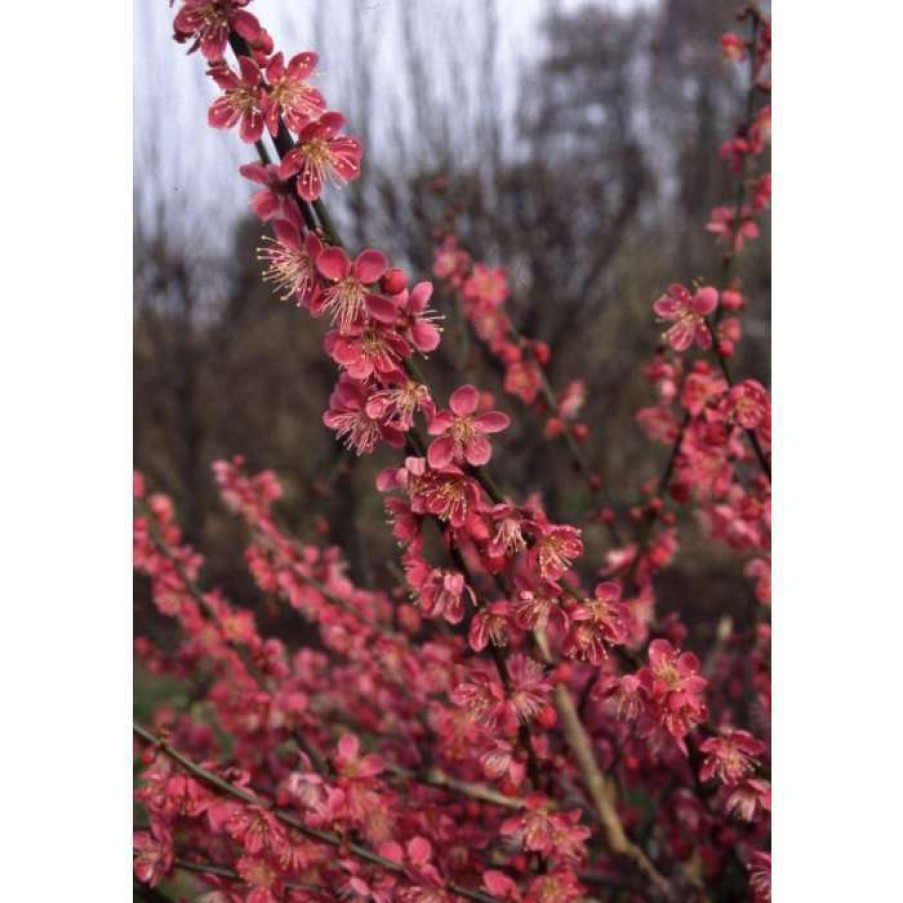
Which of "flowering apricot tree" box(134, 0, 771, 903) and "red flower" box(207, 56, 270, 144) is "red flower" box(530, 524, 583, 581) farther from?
"red flower" box(207, 56, 270, 144)

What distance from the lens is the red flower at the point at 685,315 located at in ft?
3.86

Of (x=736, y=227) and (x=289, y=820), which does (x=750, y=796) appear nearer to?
(x=289, y=820)

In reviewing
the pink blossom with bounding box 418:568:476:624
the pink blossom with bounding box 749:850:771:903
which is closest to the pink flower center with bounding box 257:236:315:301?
the pink blossom with bounding box 418:568:476:624

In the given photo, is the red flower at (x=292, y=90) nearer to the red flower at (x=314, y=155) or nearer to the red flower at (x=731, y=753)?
the red flower at (x=314, y=155)

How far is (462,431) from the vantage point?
93cm

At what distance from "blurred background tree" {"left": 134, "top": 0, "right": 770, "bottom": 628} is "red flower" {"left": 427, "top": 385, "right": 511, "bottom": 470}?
3.57ft

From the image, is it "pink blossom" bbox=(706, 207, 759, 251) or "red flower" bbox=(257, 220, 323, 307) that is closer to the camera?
"red flower" bbox=(257, 220, 323, 307)

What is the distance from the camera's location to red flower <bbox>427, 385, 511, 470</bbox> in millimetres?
910

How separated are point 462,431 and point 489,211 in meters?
2.22
